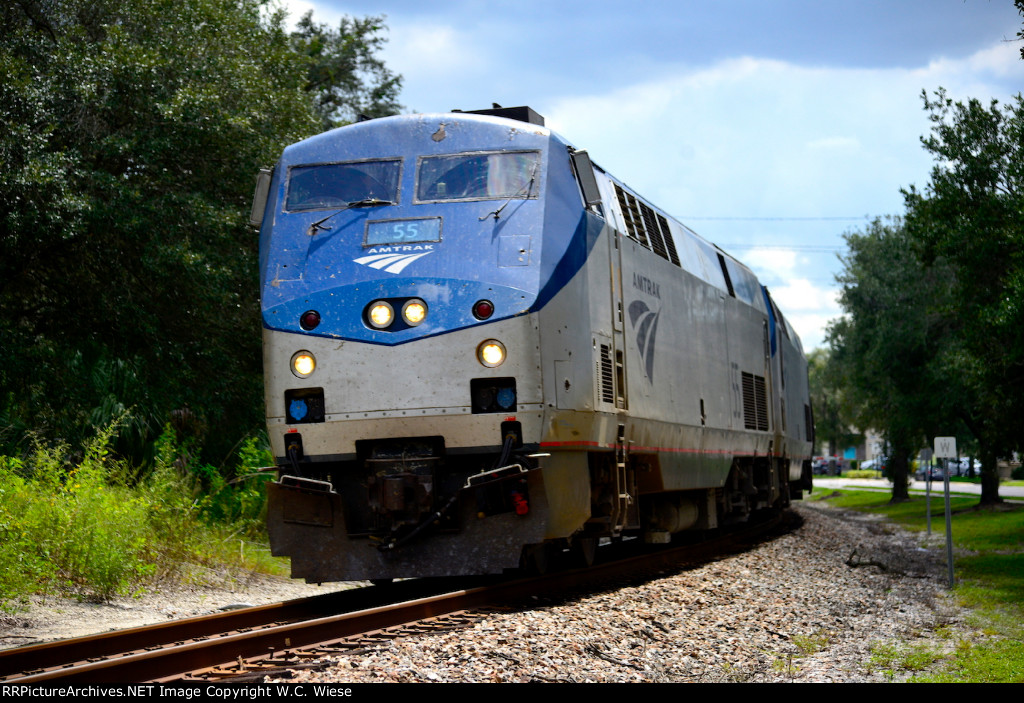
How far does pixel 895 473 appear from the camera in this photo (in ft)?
142

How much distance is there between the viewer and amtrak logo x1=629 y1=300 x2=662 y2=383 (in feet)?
39.5

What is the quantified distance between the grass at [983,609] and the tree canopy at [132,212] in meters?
10.6

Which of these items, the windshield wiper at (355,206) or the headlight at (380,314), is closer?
the headlight at (380,314)

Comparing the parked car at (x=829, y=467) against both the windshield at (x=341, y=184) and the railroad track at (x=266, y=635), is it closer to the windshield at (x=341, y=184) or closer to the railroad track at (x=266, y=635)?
the railroad track at (x=266, y=635)

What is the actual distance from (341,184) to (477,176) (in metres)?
1.30

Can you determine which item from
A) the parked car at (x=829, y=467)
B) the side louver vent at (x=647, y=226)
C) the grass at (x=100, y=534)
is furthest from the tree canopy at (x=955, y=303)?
the parked car at (x=829, y=467)

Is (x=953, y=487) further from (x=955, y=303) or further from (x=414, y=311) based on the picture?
(x=414, y=311)

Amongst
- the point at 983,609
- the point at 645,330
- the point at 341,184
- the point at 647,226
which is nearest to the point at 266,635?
the point at 341,184

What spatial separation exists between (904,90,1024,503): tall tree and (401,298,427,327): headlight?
1362 cm

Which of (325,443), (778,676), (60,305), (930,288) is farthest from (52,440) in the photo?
(930,288)

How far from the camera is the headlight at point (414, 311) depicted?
920 centimetres

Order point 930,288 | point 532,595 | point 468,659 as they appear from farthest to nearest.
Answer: point 930,288 < point 532,595 < point 468,659

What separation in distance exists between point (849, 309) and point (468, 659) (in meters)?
34.9

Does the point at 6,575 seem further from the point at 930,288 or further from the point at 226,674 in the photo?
the point at 930,288
